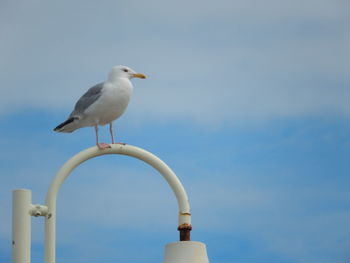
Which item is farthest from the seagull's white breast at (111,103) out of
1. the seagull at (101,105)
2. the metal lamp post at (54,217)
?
the metal lamp post at (54,217)

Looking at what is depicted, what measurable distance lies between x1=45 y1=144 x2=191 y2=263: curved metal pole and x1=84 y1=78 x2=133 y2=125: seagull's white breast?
1595 mm

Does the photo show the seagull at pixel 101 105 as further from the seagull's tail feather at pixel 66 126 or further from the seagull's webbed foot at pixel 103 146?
the seagull's webbed foot at pixel 103 146

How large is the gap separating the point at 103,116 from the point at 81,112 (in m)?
0.27

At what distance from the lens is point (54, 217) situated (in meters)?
5.71

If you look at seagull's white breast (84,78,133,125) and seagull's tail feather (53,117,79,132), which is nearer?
seagull's white breast (84,78,133,125)

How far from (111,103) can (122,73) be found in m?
0.51

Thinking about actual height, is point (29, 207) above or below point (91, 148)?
below

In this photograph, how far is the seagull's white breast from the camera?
7867 mm

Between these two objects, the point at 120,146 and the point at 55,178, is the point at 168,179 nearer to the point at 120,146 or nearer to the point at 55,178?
the point at 120,146

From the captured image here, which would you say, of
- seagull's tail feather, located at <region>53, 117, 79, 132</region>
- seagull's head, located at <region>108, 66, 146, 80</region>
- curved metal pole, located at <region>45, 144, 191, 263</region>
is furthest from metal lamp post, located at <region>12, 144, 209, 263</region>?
seagull's head, located at <region>108, 66, 146, 80</region>

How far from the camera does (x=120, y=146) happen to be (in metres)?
6.36

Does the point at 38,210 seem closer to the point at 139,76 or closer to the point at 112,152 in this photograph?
the point at 112,152

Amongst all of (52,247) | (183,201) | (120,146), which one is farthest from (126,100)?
(52,247)

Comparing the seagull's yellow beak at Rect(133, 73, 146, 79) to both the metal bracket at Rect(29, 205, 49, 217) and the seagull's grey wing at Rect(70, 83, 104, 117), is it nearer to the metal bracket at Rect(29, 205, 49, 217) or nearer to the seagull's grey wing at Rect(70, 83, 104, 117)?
the seagull's grey wing at Rect(70, 83, 104, 117)
